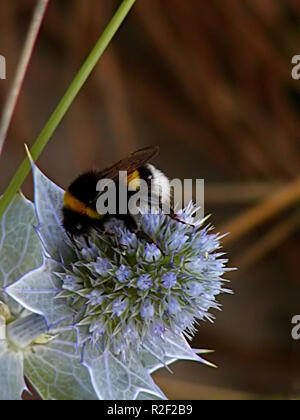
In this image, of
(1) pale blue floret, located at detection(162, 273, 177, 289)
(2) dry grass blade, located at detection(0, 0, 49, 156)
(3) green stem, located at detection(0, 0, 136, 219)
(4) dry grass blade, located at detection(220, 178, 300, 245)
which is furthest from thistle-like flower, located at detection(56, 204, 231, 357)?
(4) dry grass blade, located at detection(220, 178, 300, 245)

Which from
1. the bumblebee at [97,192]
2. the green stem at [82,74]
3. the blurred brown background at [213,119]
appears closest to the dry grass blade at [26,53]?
the green stem at [82,74]

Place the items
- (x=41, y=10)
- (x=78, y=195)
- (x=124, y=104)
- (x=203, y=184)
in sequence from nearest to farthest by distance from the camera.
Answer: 1. (x=78, y=195)
2. (x=41, y=10)
3. (x=203, y=184)
4. (x=124, y=104)

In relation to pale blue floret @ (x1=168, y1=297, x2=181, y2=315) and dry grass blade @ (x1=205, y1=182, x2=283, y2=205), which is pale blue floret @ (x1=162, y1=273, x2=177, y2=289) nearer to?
pale blue floret @ (x1=168, y1=297, x2=181, y2=315)

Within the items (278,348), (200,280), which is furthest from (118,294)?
(278,348)

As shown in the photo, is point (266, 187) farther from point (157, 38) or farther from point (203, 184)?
point (157, 38)

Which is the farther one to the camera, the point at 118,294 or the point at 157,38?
the point at 157,38

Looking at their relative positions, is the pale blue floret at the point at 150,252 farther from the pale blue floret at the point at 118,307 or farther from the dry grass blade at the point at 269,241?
Answer: the dry grass blade at the point at 269,241

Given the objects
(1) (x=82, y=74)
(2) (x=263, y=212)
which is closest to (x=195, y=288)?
(1) (x=82, y=74)
